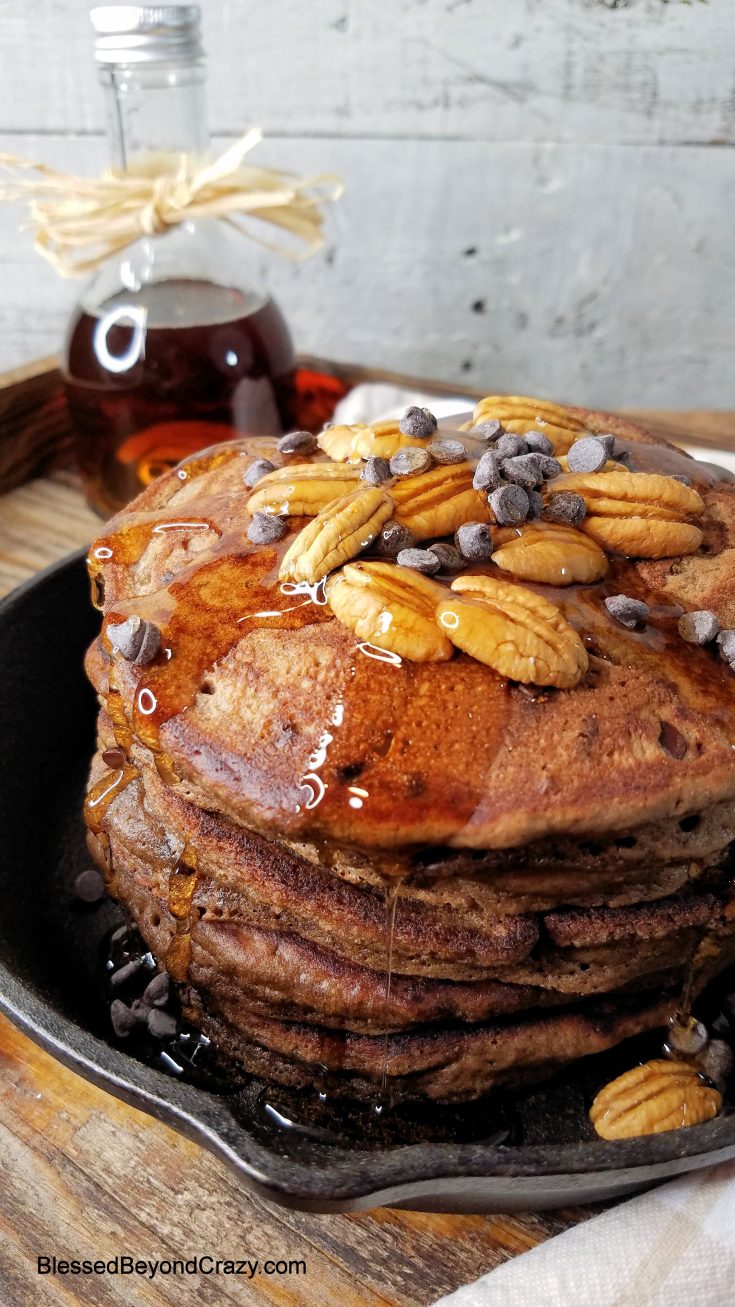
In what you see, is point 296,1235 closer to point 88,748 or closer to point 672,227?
point 88,748

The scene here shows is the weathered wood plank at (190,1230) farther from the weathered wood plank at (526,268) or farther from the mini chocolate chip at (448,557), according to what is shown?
the weathered wood plank at (526,268)

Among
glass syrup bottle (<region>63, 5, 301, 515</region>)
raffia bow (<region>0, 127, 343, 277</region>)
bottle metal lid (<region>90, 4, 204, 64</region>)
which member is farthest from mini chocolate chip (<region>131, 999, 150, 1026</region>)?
bottle metal lid (<region>90, 4, 204, 64</region>)

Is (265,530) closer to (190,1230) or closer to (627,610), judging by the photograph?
(627,610)

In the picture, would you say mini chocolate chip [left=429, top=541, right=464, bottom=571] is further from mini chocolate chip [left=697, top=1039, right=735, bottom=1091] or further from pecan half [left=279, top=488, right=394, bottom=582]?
mini chocolate chip [left=697, top=1039, right=735, bottom=1091]

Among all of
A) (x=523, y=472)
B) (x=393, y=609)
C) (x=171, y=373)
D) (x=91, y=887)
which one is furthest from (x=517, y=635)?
(x=171, y=373)

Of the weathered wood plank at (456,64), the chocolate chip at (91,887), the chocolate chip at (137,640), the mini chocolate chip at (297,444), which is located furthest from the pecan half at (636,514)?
the weathered wood plank at (456,64)

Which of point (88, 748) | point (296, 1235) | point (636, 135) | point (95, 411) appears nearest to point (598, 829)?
point (296, 1235)
